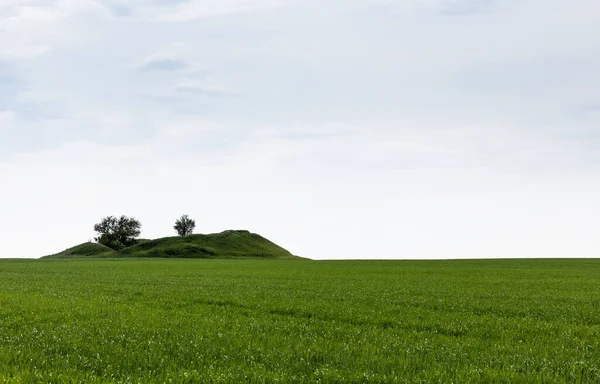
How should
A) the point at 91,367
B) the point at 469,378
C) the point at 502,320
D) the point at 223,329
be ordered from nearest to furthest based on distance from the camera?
the point at 469,378 → the point at 91,367 → the point at 223,329 → the point at 502,320

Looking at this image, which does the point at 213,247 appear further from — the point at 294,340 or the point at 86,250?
the point at 294,340

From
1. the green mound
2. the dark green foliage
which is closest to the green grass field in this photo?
the dark green foliage

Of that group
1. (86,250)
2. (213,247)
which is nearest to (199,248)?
(213,247)

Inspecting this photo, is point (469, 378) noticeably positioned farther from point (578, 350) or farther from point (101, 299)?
point (101, 299)

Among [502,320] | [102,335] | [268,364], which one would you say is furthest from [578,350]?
[102,335]

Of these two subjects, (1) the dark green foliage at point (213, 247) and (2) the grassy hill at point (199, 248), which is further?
(1) the dark green foliage at point (213, 247)

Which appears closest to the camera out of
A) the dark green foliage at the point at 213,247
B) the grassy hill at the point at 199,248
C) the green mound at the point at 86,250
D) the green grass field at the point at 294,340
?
the green grass field at the point at 294,340

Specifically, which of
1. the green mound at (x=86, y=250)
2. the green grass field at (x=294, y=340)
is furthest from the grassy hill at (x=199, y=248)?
the green grass field at (x=294, y=340)

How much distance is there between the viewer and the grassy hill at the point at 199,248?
527 ft

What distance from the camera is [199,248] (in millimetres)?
167125

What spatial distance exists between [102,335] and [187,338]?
291 cm

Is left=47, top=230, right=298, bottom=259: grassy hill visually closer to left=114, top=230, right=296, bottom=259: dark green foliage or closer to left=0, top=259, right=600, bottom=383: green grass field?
left=114, top=230, right=296, bottom=259: dark green foliage

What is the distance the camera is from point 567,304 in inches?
1008

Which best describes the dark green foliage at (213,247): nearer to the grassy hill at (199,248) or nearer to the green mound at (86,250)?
the grassy hill at (199,248)
